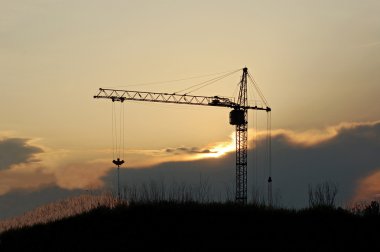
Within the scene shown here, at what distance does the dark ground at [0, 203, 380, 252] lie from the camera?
35.1 m

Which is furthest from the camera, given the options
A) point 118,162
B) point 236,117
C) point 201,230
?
point 236,117

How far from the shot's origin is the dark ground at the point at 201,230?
35062 millimetres

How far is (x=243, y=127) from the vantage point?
138m

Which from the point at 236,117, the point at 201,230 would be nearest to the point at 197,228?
→ the point at 201,230

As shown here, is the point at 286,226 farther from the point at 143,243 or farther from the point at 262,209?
the point at 143,243

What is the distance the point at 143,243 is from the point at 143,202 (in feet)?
28.6

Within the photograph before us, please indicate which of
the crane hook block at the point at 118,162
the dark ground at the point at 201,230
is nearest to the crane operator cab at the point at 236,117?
the crane hook block at the point at 118,162

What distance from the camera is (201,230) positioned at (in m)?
37.7

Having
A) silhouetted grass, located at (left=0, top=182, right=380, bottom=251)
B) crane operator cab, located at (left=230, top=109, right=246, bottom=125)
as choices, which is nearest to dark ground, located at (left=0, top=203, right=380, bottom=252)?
silhouetted grass, located at (left=0, top=182, right=380, bottom=251)

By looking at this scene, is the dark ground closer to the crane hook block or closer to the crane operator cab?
the crane hook block

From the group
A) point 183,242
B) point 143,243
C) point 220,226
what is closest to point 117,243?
point 143,243

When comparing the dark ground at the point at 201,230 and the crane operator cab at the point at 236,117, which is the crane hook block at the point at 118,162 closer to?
the dark ground at the point at 201,230

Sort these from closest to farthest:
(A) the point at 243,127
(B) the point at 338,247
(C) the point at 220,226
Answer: (B) the point at 338,247
(C) the point at 220,226
(A) the point at 243,127

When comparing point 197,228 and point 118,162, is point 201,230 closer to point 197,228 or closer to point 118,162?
point 197,228
